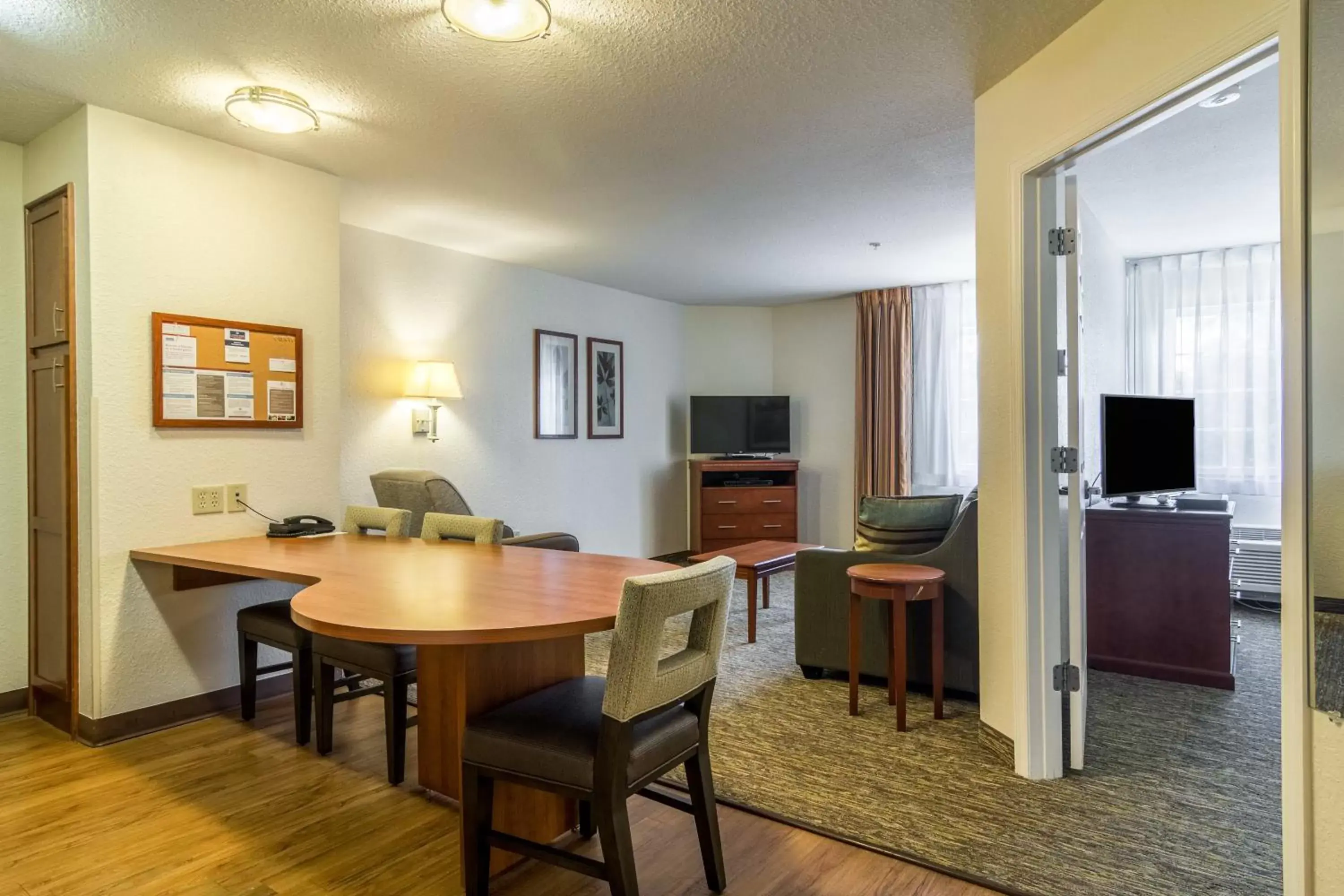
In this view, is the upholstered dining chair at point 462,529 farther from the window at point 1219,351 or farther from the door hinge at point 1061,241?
the window at point 1219,351

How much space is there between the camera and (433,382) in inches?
175

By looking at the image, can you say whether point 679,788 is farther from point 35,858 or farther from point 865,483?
point 865,483

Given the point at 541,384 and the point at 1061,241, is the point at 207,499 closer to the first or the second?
the point at 541,384

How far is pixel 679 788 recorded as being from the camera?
7.66ft

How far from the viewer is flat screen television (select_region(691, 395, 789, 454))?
271 inches

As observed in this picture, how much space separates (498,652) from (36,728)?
2445 mm

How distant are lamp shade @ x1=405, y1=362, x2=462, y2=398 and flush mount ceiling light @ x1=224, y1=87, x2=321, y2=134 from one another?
6.17 feet

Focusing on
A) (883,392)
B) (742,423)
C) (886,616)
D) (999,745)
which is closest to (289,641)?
(886,616)

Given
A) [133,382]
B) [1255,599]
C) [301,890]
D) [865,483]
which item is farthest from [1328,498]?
[865,483]

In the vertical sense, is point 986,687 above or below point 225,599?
below

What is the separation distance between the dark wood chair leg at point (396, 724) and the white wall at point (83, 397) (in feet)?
4.24

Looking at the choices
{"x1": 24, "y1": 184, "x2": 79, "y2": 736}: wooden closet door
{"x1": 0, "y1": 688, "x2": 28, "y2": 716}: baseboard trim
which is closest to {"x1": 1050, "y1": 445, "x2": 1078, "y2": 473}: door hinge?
{"x1": 24, "y1": 184, "x2": 79, "y2": 736}: wooden closet door

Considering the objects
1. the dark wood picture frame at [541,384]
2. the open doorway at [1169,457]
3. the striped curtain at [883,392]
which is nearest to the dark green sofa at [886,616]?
the open doorway at [1169,457]

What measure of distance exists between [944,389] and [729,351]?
202 centimetres
